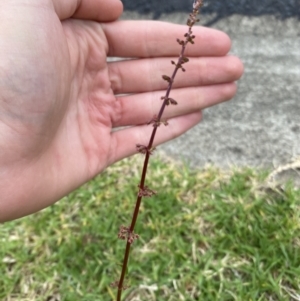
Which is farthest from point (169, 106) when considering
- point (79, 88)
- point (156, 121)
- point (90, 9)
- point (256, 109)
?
point (156, 121)

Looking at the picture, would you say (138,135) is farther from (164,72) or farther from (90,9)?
(90,9)

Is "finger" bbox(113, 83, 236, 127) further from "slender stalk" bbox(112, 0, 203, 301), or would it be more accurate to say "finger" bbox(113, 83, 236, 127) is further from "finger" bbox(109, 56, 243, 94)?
"slender stalk" bbox(112, 0, 203, 301)

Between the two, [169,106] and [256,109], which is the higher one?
[169,106]

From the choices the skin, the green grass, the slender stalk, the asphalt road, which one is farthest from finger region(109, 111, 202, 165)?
the slender stalk

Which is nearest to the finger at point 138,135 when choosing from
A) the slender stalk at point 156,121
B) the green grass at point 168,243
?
the green grass at point 168,243

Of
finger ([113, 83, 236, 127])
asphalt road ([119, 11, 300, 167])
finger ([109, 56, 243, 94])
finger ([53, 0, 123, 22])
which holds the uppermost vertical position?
finger ([53, 0, 123, 22])

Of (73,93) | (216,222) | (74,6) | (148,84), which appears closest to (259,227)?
(216,222)

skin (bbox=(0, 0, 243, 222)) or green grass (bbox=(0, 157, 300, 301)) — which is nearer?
skin (bbox=(0, 0, 243, 222))
